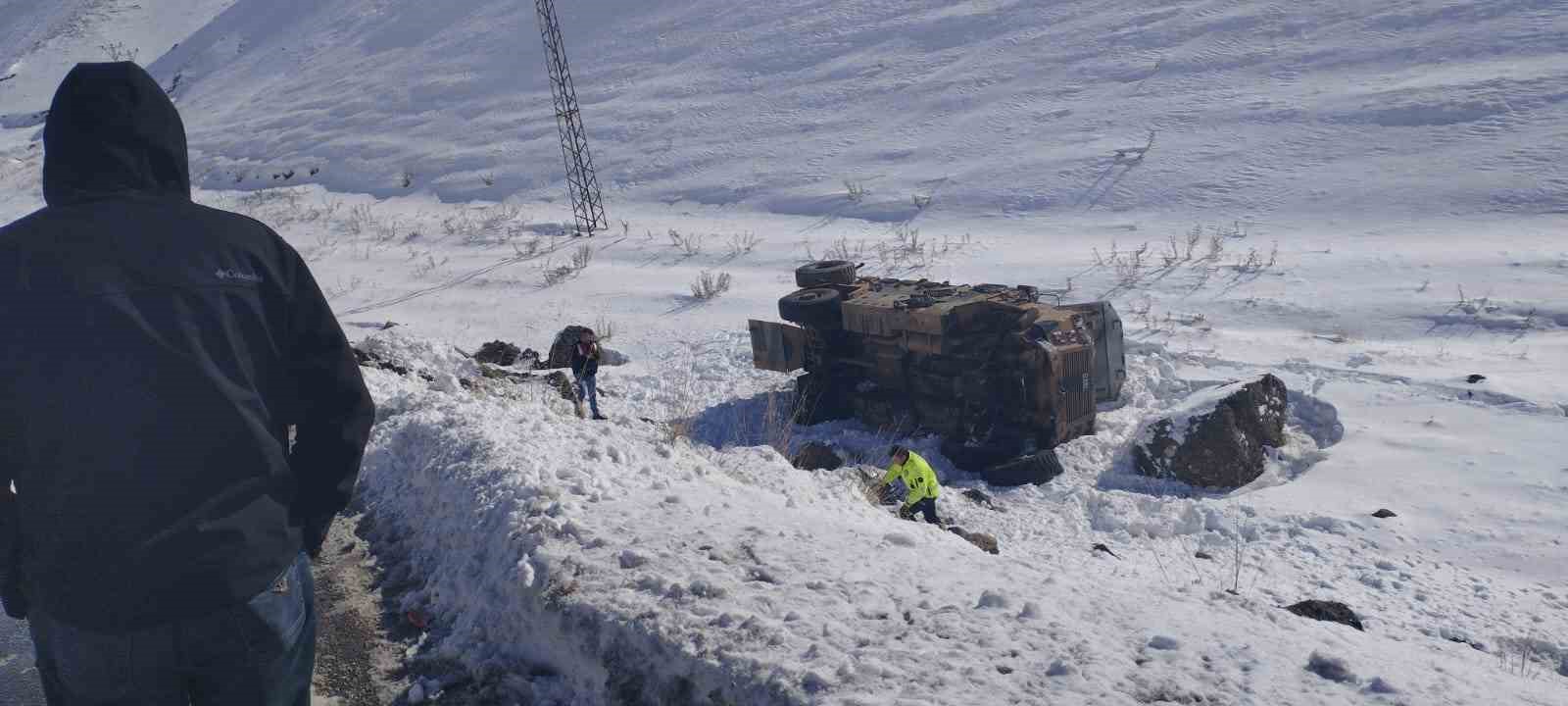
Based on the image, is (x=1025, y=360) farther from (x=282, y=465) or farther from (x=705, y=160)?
(x=705, y=160)

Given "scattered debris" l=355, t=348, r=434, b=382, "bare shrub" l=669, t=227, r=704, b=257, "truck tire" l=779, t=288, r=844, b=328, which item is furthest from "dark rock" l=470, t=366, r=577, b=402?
"bare shrub" l=669, t=227, r=704, b=257

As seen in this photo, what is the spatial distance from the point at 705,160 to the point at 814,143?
10.4ft

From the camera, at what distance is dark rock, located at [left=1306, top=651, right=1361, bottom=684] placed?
3613mm

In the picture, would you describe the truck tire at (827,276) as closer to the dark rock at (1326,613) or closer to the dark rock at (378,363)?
the dark rock at (378,363)

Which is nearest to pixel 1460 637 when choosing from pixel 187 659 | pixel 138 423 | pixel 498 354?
pixel 187 659

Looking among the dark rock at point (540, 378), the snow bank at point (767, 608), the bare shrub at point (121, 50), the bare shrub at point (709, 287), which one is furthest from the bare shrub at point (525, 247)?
the bare shrub at point (121, 50)

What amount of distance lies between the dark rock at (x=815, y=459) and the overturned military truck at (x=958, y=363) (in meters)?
0.80

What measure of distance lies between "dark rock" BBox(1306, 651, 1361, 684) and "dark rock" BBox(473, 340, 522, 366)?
12019mm

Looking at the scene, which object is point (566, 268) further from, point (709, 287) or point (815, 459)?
point (815, 459)

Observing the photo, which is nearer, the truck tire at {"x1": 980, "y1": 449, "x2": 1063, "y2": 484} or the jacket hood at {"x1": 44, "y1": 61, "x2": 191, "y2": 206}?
the jacket hood at {"x1": 44, "y1": 61, "x2": 191, "y2": 206}

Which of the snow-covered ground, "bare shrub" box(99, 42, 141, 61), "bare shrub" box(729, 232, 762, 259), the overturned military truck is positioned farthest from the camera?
"bare shrub" box(99, 42, 141, 61)

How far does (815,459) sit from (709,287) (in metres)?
8.29

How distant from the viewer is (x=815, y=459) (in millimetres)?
10055

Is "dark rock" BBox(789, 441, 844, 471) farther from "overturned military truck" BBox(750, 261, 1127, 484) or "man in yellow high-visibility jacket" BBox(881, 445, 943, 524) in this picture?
"man in yellow high-visibility jacket" BBox(881, 445, 943, 524)
